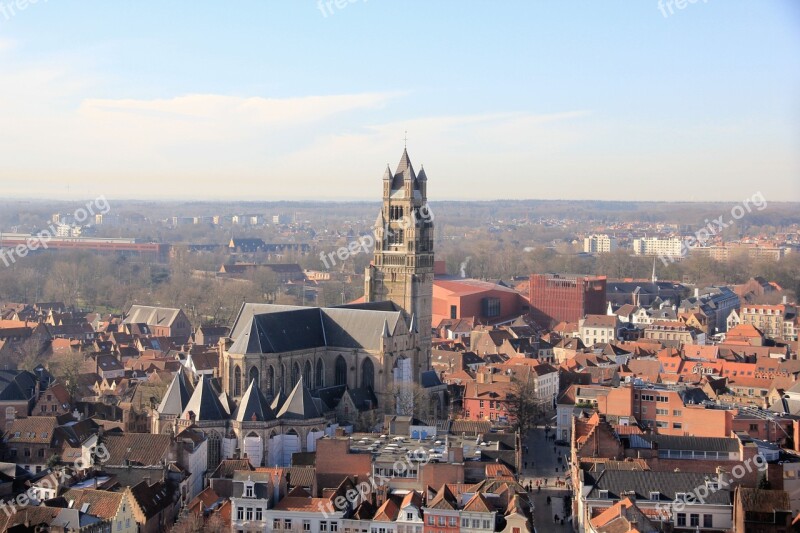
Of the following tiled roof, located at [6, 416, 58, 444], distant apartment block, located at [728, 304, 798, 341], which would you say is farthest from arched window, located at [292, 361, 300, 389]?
distant apartment block, located at [728, 304, 798, 341]

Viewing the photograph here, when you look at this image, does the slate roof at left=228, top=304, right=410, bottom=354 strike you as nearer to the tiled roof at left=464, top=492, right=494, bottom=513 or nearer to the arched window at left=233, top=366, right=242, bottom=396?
the arched window at left=233, top=366, right=242, bottom=396

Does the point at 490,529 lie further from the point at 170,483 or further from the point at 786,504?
the point at 170,483

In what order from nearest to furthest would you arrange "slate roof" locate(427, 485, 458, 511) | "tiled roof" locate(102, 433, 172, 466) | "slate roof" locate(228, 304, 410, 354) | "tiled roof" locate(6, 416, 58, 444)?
"slate roof" locate(427, 485, 458, 511) < "tiled roof" locate(102, 433, 172, 466) < "tiled roof" locate(6, 416, 58, 444) < "slate roof" locate(228, 304, 410, 354)

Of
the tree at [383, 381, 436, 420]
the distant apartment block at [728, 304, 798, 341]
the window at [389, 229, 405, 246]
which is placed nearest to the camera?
the tree at [383, 381, 436, 420]

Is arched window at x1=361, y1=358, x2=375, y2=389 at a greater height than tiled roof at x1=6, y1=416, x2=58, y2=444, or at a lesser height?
greater

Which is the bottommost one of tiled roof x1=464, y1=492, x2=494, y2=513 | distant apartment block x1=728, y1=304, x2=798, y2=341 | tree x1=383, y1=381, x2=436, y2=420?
distant apartment block x1=728, y1=304, x2=798, y2=341

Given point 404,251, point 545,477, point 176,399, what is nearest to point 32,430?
point 176,399
